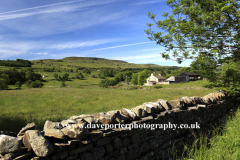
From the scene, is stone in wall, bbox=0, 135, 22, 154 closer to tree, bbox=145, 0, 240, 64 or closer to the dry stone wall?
the dry stone wall

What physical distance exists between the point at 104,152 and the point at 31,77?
90.4 meters

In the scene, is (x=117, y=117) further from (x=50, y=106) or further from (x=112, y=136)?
(x=50, y=106)

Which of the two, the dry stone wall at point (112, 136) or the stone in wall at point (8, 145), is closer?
the stone in wall at point (8, 145)

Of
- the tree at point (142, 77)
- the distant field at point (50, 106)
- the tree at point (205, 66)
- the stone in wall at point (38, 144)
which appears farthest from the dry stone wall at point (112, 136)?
the tree at point (142, 77)

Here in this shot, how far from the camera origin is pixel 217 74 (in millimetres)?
9000

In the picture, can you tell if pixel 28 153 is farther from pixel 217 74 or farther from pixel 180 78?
pixel 180 78

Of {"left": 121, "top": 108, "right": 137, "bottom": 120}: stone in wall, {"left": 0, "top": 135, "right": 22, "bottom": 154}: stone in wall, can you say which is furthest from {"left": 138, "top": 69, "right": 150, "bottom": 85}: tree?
{"left": 0, "top": 135, "right": 22, "bottom": 154}: stone in wall

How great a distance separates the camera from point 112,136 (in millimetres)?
3105

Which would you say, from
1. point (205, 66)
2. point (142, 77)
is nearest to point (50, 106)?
point (205, 66)

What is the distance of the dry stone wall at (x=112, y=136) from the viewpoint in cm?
208

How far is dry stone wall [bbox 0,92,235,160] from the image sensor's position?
208cm

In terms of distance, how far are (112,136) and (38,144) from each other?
4.81 ft

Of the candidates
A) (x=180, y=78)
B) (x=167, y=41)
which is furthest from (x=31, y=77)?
(x=167, y=41)

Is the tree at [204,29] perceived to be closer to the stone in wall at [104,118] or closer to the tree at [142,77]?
the stone in wall at [104,118]
